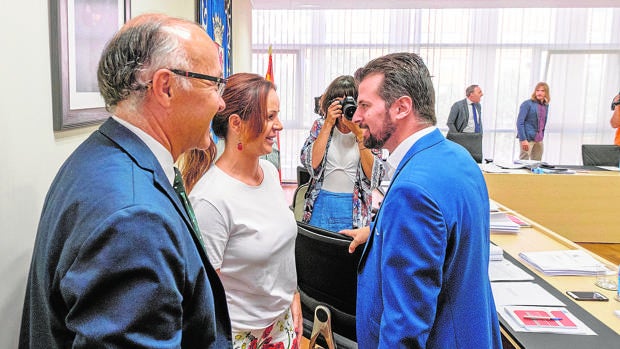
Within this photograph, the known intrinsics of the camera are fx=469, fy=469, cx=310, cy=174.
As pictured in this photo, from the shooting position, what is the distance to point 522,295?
177 cm

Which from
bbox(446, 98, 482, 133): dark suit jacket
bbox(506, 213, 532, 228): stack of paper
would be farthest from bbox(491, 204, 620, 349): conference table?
bbox(446, 98, 482, 133): dark suit jacket

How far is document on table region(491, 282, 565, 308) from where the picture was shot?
1699mm

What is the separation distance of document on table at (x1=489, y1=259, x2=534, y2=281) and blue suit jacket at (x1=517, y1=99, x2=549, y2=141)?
17.9 ft

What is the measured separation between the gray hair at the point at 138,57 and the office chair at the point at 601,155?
19.5ft

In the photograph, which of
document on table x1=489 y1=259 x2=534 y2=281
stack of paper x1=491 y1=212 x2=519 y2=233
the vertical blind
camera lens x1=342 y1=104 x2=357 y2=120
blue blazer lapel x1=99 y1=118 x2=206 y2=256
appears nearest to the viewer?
blue blazer lapel x1=99 y1=118 x2=206 y2=256

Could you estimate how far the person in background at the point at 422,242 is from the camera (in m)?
1.12

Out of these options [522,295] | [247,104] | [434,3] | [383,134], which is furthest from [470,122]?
[247,104]

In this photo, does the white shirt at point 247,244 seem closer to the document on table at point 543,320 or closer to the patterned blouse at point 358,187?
the document on table at point 543,320

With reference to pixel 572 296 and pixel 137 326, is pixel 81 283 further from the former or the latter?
pixel 572 296

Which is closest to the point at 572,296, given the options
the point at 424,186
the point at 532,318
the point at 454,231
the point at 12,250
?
the point at 532,318

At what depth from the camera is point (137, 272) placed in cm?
62

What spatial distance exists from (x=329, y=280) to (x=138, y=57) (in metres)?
1.14

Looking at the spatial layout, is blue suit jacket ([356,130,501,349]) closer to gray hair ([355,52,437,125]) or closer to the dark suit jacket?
gray hair ([355,52,437,125])

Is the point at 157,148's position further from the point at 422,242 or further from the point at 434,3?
the point at 434,3
